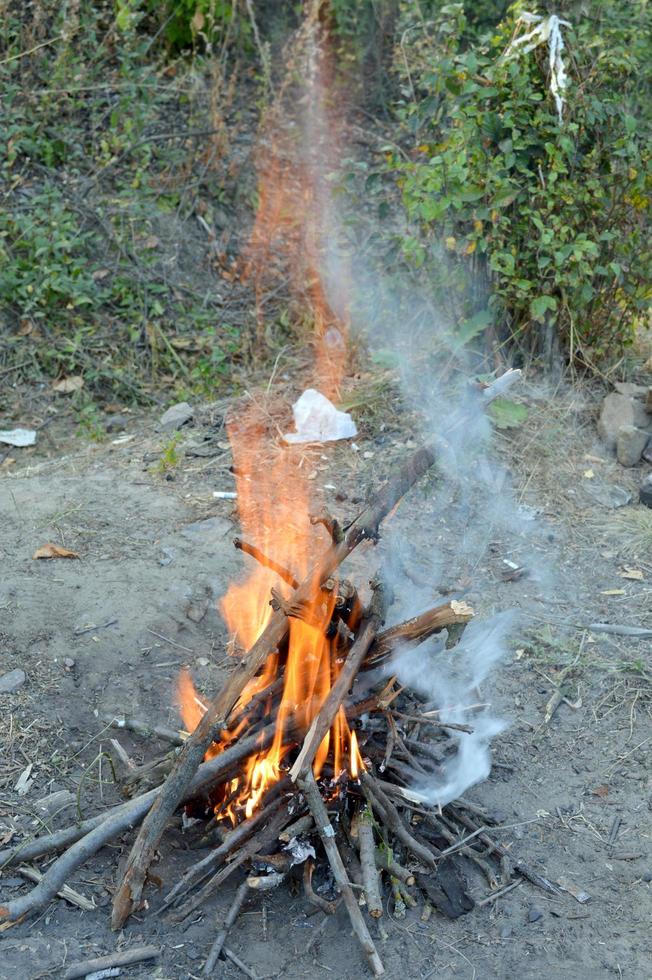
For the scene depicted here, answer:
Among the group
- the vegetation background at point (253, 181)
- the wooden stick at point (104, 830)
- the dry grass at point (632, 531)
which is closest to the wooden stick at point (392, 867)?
the wooden stick at point (104, 830)

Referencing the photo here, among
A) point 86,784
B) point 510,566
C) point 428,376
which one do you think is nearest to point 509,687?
point 510,566

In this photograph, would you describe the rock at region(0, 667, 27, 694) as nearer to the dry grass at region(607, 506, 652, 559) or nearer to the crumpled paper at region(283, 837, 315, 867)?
the crumpled paper at region(283, 837, 315, 867)

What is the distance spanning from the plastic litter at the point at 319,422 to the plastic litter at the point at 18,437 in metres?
1.66

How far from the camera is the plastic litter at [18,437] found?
597 cm

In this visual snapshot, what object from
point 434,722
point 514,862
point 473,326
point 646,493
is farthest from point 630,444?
point 514,862

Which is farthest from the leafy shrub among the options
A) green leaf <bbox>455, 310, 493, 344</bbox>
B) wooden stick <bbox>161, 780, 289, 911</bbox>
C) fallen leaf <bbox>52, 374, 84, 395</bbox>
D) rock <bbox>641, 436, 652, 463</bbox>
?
wooden stick <bbox>161, 780, 289, 911</bbox>

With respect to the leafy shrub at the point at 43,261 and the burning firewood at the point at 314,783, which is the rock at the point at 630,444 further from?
the leafy shrub at the point at 43,261

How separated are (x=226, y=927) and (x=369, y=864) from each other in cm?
44

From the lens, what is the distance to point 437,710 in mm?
3564

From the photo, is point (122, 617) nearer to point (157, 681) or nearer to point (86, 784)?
point (157, 681)

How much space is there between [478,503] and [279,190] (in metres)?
4.06

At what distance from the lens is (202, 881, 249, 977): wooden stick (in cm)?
267

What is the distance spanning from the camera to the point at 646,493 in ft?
16.7

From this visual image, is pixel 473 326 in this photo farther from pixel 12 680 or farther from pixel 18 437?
pixel 12 680
